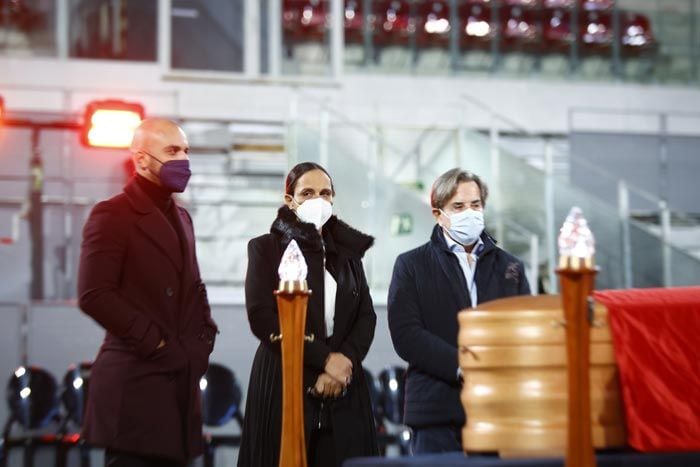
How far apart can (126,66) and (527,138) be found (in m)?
3.92

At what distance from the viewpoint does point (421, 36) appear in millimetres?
11516

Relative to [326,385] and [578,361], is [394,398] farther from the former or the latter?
[578,361]

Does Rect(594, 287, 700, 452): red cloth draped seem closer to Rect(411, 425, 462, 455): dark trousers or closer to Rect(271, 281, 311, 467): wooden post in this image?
Rect(271, 281, 311, 467): wooden post

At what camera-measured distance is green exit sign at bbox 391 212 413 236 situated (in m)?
7.00

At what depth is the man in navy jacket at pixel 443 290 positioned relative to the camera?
9.94 feet

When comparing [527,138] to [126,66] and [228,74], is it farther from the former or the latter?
[126,66]

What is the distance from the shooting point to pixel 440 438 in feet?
10.0

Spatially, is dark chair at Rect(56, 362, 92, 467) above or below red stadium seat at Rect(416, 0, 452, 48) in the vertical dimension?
below

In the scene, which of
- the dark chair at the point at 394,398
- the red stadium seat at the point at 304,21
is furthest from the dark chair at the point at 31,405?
the red stadium seat at the point at 304,21

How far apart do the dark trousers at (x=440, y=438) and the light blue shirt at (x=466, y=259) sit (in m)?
0.41

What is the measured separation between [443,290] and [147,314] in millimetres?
900

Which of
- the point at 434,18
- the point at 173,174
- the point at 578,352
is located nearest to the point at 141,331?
the point at 173,174

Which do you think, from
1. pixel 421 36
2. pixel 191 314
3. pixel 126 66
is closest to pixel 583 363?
pixel 191 314

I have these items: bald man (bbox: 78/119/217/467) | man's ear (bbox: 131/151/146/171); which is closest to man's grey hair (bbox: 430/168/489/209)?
bald man (bbox: 78/119/217/467)
